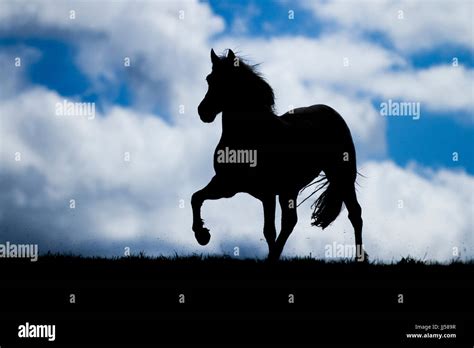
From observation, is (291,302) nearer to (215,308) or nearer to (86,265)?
(215,308)

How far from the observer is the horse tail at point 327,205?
1071 centimetres

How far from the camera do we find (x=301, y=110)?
1063 centimetres

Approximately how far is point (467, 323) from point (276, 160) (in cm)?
332

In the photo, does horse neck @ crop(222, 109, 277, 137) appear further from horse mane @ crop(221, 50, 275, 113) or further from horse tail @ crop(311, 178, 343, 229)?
horse tail @ crop(311, 178, 343, 229)

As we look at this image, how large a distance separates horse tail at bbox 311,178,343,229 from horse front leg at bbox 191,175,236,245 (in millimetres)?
2249

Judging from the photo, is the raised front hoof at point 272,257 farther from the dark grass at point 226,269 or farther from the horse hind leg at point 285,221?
the dark grass at point 226,269

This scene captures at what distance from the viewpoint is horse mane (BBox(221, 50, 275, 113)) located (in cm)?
926

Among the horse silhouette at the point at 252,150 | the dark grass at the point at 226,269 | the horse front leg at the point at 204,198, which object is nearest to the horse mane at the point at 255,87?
the horse silhouette at the point at 252,150

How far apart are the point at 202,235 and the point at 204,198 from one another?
1.51ft

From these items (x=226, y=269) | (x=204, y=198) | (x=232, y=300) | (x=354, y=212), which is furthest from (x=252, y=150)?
(x=232, y=300)

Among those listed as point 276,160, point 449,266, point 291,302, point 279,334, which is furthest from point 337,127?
point 279,334

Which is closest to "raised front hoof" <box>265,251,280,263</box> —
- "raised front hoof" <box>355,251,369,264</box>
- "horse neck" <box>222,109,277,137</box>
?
"raised front hoof" <box>355,251,369,264</box>

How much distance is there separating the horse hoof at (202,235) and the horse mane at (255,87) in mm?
1771

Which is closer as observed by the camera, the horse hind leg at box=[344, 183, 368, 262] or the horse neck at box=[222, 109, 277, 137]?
the horse neck at box=[222, 109, 277, 137]
